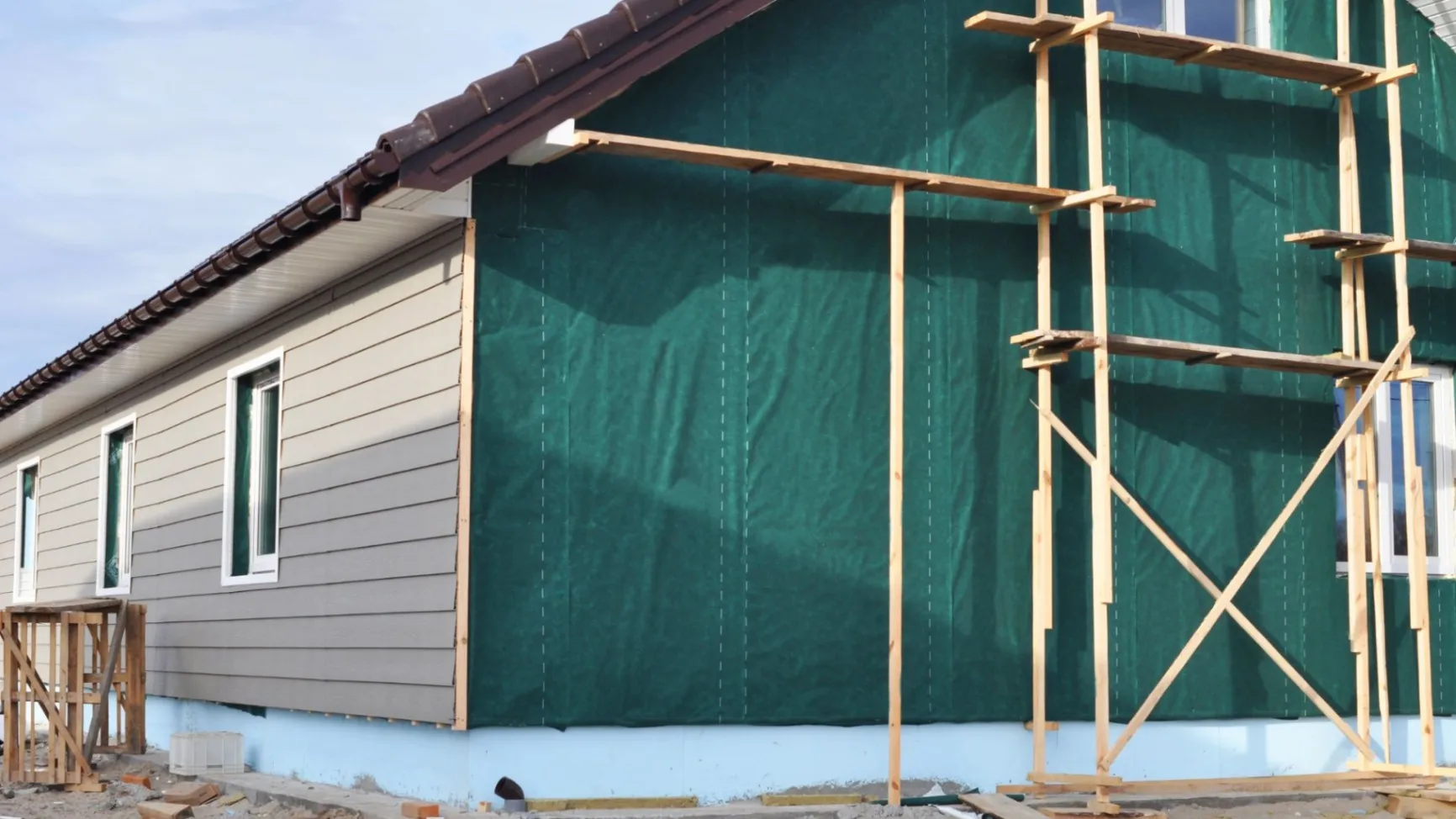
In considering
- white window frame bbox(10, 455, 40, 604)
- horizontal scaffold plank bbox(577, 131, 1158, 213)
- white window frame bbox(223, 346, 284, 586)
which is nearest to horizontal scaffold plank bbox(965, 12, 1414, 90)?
horizontal scaffold plank bbox(577, 131, 1158, 213)

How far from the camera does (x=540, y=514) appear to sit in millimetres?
9250

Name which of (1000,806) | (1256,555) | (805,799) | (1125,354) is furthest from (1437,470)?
(805,799)

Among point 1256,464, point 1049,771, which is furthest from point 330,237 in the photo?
point 1256,464

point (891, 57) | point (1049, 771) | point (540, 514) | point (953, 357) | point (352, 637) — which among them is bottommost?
point (1049, 771)

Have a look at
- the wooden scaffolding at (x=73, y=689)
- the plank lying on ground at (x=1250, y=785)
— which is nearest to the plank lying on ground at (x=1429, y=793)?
the plank lying on ground at (x=1250, y=785)

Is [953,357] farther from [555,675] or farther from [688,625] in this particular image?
[555,675]

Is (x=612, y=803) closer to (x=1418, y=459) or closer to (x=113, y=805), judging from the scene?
(x=113, y=805)

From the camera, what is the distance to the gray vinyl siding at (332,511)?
938 centimetres

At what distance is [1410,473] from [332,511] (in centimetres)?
675

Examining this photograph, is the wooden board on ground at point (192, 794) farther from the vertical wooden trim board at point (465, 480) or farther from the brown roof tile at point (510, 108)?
the brown roof tile at point (510, 108)

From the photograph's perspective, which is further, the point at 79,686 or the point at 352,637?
the point at 79,686

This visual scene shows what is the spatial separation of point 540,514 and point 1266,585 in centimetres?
478

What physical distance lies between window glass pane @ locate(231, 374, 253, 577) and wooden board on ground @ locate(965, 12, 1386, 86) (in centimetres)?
575

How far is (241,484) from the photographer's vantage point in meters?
12.5
